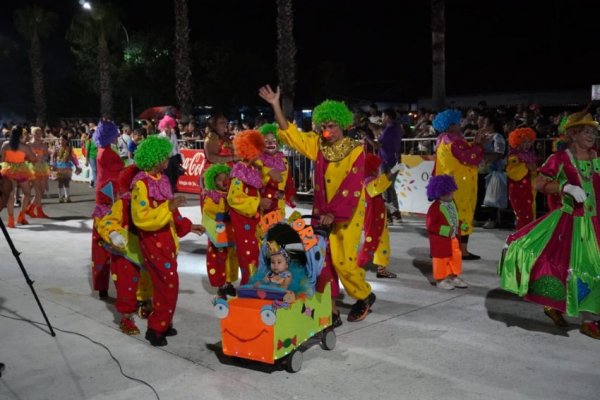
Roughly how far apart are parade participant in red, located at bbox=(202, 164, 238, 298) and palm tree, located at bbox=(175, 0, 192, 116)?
18.0 meters

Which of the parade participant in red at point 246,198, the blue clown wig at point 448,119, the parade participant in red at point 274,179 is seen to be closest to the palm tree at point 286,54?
the blue clown wig at point 448,119

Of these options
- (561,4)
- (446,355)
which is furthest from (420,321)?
(561,4)

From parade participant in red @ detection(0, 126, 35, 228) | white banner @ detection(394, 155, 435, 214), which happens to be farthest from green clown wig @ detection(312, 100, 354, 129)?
parade participant in red @ detection(0, 126, 35, 228)

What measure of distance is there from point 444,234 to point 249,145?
7.52 feet

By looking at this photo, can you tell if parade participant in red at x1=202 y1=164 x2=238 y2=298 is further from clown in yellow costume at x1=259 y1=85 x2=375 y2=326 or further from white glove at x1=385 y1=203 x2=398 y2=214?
white glove at x1=385 y1=203 x2=398 y2=214

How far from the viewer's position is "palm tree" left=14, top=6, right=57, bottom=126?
35875 mm

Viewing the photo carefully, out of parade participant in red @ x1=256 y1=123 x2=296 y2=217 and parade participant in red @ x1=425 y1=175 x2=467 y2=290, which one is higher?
parade participant in red @ x1=256 y1=123 x2=296 y2=217

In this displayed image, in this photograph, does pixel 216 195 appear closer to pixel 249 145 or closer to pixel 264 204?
pixel 264 204

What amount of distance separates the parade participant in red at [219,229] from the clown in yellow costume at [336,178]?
4.70 feet

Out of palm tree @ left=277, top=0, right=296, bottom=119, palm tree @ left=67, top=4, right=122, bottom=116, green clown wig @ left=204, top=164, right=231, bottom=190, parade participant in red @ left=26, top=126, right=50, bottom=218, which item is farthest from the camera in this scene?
palm tree @ left=67, top=4, right=122, bottom=116

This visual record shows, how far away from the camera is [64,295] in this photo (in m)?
7.27

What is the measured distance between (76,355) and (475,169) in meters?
5.01

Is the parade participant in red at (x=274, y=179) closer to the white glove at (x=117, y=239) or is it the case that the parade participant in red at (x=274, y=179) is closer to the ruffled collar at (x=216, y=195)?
the ruffled collar at (x=216, y=195)

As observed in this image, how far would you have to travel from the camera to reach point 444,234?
704cm
